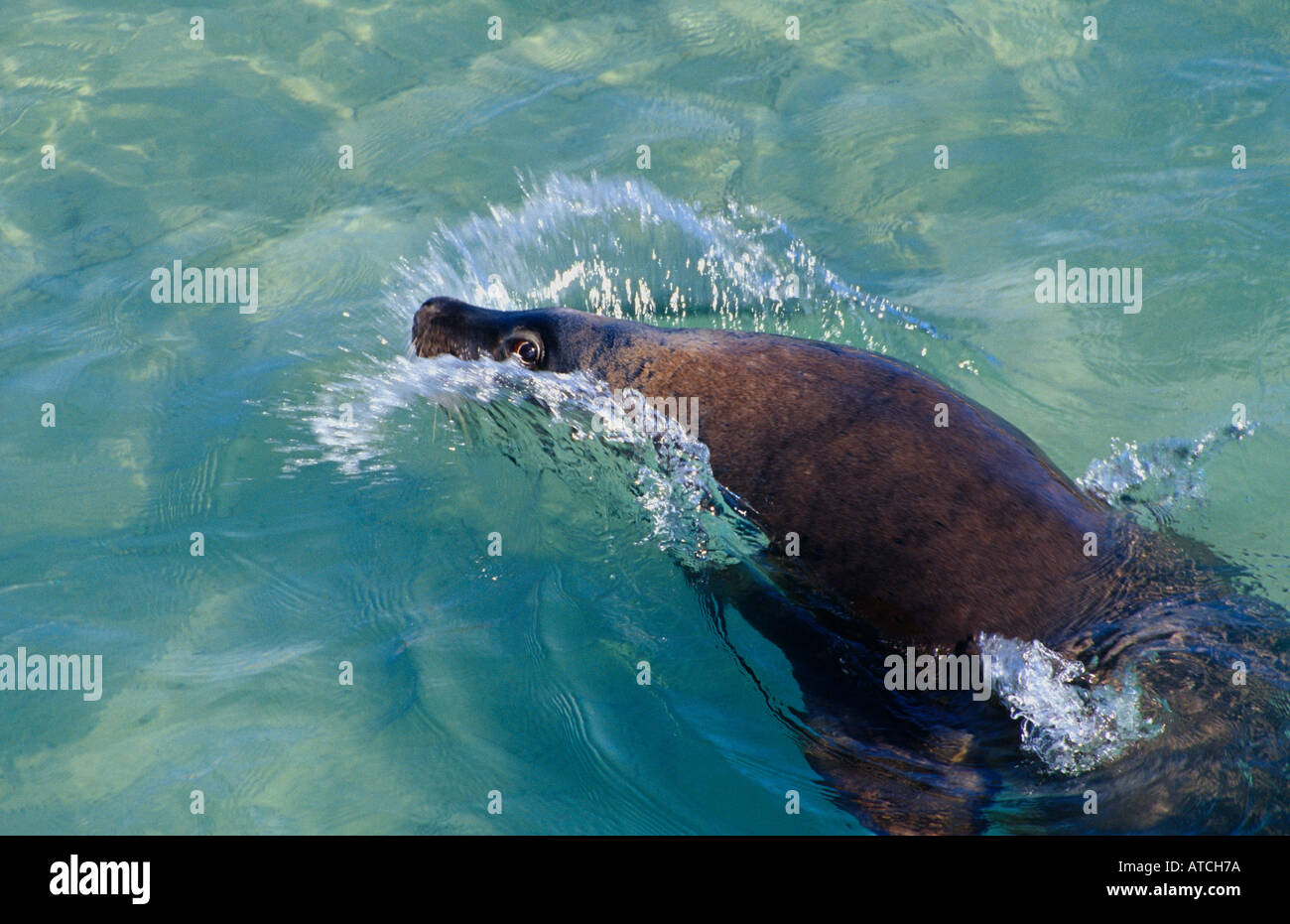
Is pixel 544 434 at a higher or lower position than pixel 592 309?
lower

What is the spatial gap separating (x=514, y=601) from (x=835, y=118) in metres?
5.17

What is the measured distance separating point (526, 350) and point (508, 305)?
1.34m

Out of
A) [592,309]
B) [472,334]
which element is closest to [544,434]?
[472,334]

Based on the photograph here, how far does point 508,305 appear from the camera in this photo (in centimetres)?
673

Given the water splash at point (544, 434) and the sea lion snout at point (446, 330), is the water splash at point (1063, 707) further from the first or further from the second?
the sea lion snout at point (446, 330)

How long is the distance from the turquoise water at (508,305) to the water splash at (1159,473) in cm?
3

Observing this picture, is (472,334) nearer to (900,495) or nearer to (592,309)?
(592,309)

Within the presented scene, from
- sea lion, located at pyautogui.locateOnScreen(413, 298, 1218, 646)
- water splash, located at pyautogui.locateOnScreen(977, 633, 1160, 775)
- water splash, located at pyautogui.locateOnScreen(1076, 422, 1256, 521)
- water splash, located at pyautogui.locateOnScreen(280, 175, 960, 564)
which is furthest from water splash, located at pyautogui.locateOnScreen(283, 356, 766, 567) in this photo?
water splash, located at pyautogui.locateOnScreen(1076, 422, 1256, 521)

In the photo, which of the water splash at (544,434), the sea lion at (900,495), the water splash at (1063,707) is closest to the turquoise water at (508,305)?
the water splash at (544,434)

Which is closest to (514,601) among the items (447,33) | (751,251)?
(751,251)

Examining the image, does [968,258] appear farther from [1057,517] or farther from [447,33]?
[447,33]

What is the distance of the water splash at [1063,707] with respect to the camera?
→ 12.9 feet

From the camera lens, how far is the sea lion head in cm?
544
